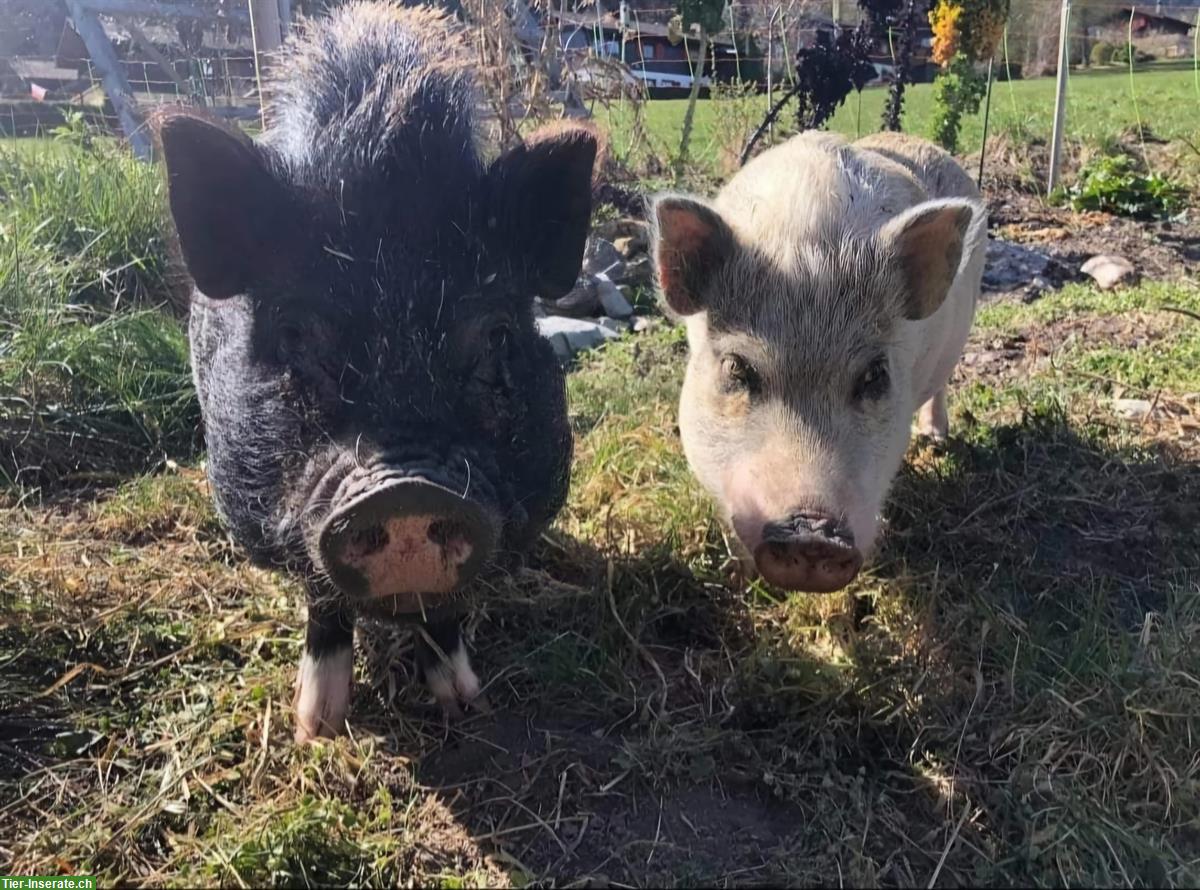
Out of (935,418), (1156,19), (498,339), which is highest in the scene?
(1156,19)

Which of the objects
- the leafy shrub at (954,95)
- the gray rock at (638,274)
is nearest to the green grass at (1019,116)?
the leafy shrub at (954,95)

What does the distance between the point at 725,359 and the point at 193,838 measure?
1.81m

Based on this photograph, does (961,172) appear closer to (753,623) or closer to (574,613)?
(753,623)

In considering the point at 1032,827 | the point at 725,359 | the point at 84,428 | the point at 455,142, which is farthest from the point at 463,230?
the point at 84,428

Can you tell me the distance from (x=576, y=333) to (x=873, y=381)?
2.97 meters

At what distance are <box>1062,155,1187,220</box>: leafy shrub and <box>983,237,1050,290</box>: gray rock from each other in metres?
1.85

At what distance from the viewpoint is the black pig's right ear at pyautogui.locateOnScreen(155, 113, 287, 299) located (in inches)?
75.6

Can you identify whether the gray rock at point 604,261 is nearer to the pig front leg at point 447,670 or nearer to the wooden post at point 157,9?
the wooden post at point 157,9

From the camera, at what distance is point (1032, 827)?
2.12 meters

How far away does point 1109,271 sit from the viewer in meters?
6.41

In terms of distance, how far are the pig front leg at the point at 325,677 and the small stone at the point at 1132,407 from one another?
3359mm

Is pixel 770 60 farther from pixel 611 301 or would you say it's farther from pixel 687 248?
pixel 687 248

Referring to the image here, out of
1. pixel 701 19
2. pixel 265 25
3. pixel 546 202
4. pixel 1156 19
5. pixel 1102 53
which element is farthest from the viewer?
pixel 1102 53

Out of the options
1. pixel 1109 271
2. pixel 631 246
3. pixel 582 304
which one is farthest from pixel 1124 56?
pixel 582 304
